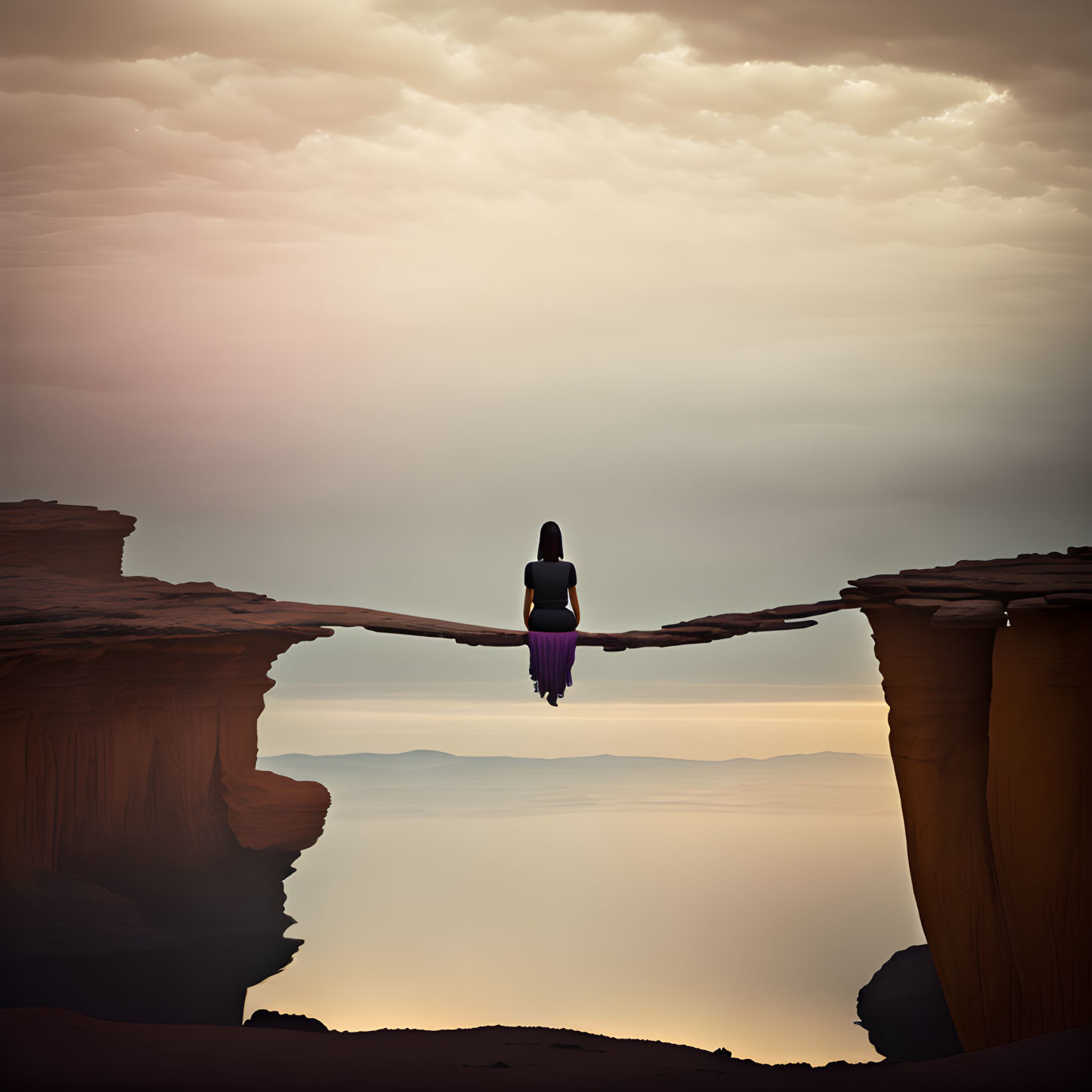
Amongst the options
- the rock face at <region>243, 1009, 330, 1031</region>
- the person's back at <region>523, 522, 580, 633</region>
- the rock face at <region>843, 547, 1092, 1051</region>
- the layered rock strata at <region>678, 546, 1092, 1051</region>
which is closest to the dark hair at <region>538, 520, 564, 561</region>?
the person's back at <region>523, 522, 580, 633</region>

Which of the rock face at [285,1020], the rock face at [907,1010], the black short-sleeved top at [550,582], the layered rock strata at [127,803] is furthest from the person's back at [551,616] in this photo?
the rock face at [907,1010]

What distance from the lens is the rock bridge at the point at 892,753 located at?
996 cm

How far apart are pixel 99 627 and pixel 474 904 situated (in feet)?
74.7

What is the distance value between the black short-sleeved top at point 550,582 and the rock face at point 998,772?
113 inches

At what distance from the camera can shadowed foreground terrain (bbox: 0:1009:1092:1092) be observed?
8.89 meters

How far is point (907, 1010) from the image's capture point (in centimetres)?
1958

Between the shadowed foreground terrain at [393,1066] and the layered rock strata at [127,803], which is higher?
the layered rock strata at [127,803]

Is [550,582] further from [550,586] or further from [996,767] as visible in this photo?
[996,767]

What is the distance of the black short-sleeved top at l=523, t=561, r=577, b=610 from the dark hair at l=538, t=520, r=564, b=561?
6 centimetres

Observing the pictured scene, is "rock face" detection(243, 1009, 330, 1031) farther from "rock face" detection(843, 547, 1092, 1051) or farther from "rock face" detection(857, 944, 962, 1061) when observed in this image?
"rock face" detection(843, 547, 1092, 1051)

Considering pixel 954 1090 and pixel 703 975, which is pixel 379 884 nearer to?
pixel 703 975

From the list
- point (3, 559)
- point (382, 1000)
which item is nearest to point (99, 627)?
point (3, 559)

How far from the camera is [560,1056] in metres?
11.3

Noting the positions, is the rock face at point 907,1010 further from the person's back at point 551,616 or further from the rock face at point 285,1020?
the person's back at point 551,616
